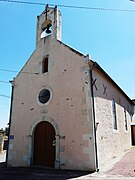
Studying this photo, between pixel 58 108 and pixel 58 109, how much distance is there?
0.05 m

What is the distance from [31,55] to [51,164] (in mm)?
6784

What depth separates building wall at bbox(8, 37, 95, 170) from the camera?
7844mm

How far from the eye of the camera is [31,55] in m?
11.4

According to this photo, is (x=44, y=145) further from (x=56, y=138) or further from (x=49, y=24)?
(x=49, y=24)

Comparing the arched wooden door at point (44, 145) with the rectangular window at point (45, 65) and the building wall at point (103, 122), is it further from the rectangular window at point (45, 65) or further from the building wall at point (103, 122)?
the rectangular window at point (45, 65)

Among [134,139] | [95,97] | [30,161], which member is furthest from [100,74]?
[134,139]

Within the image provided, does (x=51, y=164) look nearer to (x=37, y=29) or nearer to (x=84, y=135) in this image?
(x=84, y=135)

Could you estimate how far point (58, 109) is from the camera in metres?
8.89

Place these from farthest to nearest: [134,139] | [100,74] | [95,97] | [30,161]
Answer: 1. [134,139]
2. [100,74]
3. [30,161]
4. [95,97]

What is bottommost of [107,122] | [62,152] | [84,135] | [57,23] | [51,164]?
[51,164]

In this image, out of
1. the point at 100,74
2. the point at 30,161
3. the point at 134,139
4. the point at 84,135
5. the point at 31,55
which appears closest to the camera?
the point at 84,135

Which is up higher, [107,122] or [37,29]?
[37,29]

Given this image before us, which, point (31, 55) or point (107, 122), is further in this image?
point (31, 55)

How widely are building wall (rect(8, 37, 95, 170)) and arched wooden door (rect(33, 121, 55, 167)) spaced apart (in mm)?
279
